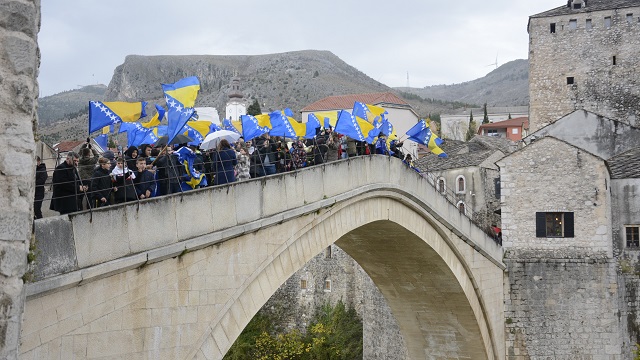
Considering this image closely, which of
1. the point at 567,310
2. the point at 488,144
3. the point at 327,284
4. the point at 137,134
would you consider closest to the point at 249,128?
the point at 137,134

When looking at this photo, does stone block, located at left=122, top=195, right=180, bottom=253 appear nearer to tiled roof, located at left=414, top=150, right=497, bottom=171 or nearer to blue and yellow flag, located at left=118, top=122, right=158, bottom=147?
blue and yellow flag, located at left=118, top=122, right=158, bottom=147

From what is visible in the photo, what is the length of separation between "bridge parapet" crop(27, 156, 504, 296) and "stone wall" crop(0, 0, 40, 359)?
93.1 inches

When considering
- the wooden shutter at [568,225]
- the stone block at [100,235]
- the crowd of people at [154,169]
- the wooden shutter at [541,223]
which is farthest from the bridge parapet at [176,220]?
the wooden shutter at [568,225]

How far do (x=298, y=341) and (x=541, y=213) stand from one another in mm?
18348

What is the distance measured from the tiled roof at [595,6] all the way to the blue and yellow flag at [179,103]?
2624 centimetres

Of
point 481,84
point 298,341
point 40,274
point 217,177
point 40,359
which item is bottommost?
point 298,341

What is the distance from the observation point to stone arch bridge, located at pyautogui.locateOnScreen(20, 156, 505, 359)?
7.05m

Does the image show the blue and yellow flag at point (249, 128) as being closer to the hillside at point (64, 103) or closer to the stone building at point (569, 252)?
the stone building at point (569, 252)

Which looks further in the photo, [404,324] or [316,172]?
[404,324]

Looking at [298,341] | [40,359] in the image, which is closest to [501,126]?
[298,341]

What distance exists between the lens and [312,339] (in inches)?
1403

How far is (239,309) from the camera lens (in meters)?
10.0

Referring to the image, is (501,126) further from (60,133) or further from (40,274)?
(40,274)

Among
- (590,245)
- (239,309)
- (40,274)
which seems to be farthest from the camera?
(590,245)
